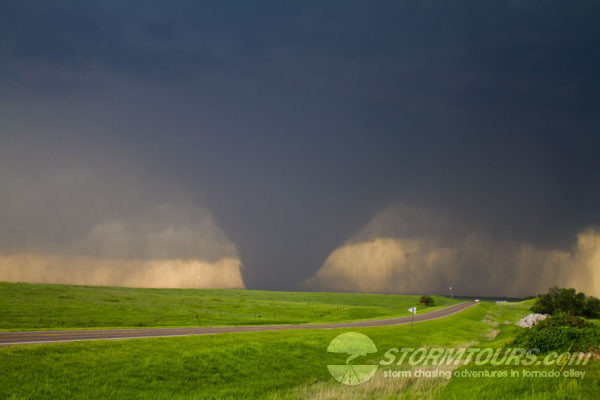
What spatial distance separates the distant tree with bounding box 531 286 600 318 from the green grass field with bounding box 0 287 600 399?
113 m

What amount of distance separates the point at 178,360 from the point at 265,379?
676cm

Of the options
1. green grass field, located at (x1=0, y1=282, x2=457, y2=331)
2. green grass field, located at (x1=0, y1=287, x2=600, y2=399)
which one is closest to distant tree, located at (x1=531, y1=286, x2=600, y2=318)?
green grass field, located at (x1=0, y1=282, x2=457, y2=331)

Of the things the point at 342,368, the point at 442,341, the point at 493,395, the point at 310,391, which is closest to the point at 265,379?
the point at 310,391

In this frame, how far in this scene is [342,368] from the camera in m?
34.2

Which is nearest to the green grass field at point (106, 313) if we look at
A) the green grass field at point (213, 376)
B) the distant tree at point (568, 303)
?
the green grass field at point (213, 376)

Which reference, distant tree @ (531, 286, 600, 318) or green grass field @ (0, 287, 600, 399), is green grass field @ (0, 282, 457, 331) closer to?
green grass field @ (0, 287, 600, 399)

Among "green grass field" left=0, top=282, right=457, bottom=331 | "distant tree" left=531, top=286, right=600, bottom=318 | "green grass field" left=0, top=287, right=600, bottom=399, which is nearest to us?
"green grass field" left=0, top=287, right=600, bottom=399

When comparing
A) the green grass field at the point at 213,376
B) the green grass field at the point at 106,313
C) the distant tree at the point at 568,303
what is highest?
the green grass field at the point at 213,376

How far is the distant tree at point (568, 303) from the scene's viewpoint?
11581 centimetres

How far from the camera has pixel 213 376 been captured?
26.5 meters

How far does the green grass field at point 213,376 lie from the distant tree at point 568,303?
113086 mm

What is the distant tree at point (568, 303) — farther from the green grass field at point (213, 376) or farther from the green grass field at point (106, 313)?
the green grass field at point (213, 376)

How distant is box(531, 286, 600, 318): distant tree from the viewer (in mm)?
115812

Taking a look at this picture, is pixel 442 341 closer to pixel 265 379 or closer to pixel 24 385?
pixel 265 379
